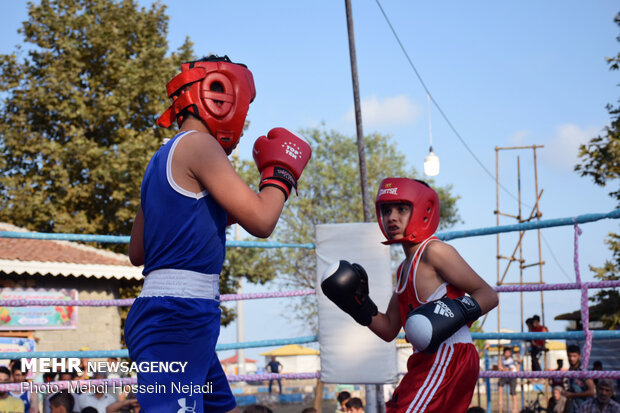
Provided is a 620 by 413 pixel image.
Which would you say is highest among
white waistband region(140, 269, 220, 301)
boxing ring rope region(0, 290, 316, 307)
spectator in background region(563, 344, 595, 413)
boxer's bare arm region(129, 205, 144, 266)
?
boxer's bare arm region(129, 205, 144, 266)

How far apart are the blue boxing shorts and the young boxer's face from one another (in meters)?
1.36

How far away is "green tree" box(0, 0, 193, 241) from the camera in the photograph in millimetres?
14828

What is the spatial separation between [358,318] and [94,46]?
14.5 m

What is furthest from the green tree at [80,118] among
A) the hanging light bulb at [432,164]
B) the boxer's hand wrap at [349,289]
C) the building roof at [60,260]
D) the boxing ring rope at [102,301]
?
the boxer's hand wrap at [349,289]

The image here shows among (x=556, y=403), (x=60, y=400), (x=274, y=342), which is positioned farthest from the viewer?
(x=556, y=403)

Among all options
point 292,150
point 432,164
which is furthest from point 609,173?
point 292,150

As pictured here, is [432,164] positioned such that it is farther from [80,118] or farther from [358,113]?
[80,118]

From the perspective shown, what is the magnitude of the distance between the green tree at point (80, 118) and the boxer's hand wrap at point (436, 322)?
12.8 meters

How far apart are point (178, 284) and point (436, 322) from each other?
1.09 metres

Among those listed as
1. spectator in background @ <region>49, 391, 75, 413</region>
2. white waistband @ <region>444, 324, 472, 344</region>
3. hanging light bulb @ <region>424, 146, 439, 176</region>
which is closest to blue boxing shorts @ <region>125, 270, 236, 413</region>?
white waistband @ <region>444, 324, 472, 344</region>

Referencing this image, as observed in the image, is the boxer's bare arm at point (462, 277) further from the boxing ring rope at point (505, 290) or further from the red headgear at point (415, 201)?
the boxing ring rope at point (505, 290)

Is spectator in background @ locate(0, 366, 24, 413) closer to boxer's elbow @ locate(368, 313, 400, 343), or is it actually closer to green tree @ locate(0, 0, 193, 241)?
boxer's elbow @ locate(368, 313, 400, 343)

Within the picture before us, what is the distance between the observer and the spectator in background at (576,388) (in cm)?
734

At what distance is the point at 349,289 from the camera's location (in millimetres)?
3027
